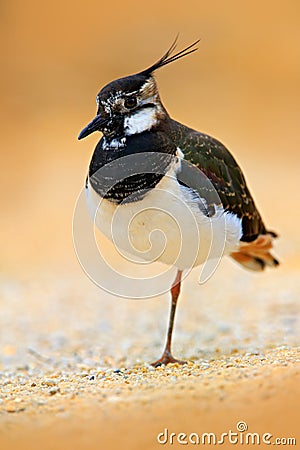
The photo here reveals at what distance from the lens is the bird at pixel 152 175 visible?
3816 mm

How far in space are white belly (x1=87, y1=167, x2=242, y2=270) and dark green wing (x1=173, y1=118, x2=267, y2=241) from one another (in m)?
0.19

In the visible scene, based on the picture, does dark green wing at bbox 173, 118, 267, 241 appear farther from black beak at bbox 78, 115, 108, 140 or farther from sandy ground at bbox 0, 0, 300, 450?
sandy ground at bbox 0, 0, 300, 450

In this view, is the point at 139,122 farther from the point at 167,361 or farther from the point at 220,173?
the point at 167,361

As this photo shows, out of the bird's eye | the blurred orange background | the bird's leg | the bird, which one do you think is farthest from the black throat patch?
the blurred orange background

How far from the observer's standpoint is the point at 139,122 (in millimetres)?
4016

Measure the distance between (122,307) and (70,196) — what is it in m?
4.52

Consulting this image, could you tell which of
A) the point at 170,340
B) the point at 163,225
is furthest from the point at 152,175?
the point at 170,340

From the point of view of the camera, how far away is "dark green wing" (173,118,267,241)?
13.7 ft

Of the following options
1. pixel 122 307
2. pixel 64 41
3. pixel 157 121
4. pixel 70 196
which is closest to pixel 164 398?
pixel 157 121

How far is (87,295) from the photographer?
736 cm

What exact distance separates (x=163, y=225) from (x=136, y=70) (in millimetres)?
11219

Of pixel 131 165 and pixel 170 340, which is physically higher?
pixel 131 165

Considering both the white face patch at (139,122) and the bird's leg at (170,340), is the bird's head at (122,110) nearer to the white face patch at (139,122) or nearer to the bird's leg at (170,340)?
the white face patch at (139,122)

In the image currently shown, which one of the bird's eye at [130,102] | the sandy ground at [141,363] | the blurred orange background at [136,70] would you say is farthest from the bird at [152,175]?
the blurred orange background at [136,70]
